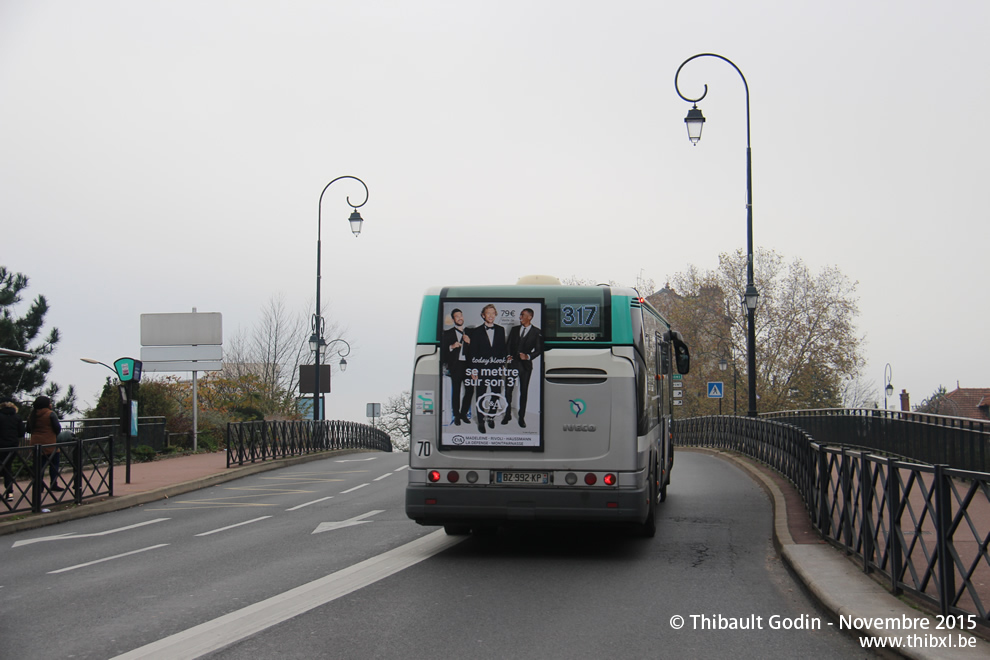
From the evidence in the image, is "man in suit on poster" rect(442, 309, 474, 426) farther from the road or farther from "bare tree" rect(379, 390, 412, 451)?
"bare tree" rect(379, 390, 412, 451)

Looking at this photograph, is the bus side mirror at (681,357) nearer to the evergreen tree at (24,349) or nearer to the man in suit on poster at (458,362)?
the man in suit on poster at (458,362)

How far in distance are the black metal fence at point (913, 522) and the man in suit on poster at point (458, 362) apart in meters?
3.77

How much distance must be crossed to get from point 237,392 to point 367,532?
33429 mm

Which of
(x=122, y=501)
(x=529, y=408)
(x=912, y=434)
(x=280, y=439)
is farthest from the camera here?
(x=280, y=439)

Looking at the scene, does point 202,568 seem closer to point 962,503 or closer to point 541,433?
point 541,433

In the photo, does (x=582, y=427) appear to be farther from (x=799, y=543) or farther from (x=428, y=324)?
(x=799, y=543)

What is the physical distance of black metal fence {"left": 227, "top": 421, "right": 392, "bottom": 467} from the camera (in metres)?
24.1

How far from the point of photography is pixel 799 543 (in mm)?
9703

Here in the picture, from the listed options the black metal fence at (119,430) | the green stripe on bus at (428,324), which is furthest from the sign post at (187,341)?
the green stripe on bus at (428,324)

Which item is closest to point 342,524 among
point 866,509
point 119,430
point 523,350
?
point 523,350

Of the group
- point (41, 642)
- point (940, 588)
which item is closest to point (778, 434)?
point (940, 588)

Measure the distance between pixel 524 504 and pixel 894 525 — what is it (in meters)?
3.52

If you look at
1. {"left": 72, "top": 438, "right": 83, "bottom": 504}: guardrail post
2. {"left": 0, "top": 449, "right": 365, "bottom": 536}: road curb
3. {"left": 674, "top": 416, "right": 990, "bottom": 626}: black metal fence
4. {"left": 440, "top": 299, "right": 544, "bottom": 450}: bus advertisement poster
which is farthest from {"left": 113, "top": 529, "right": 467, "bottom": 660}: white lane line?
{"left": 72, "top": 438, "right": 83, "bottom": 504}: guardrail post

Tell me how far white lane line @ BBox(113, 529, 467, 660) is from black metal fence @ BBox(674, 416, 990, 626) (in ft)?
13.7
